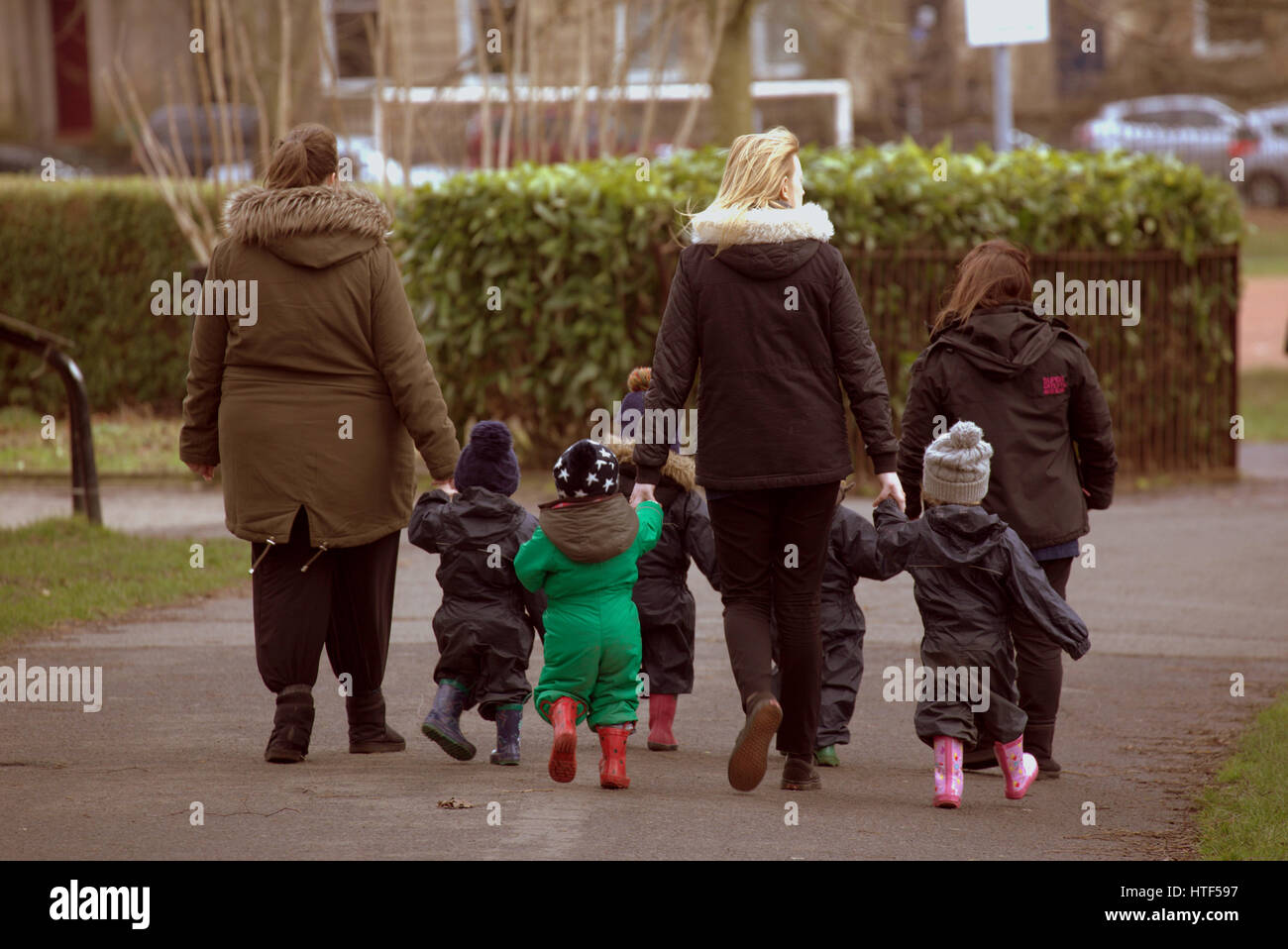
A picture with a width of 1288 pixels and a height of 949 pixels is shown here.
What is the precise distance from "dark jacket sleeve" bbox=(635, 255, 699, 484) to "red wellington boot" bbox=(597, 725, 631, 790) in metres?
0.70

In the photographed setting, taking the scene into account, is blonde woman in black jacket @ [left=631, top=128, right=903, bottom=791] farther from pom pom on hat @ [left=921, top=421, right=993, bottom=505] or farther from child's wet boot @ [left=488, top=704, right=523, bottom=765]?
child's wet boot @ [left=488, top=704, right=523, bottom=765]

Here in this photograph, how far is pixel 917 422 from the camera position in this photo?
217 inches

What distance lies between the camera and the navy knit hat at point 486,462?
5.37 metres

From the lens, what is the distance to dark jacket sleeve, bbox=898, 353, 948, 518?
18.1 ft

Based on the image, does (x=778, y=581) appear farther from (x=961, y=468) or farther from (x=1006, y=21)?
(x=1006, y=21)

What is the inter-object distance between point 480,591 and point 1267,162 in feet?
107

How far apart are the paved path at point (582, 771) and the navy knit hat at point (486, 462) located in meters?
0.83

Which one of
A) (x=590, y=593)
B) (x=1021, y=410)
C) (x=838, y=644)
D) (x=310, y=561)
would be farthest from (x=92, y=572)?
(x=1021, y=410)

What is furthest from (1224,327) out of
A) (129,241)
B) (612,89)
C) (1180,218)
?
(129,241)

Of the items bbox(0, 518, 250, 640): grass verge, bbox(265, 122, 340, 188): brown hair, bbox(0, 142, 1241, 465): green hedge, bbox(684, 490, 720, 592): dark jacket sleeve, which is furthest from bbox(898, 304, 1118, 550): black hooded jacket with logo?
bbox(0, 142, 1241, 465): green hedge

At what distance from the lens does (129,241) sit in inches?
554

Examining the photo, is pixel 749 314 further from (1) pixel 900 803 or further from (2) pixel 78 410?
Result: (2) pixel 78 410

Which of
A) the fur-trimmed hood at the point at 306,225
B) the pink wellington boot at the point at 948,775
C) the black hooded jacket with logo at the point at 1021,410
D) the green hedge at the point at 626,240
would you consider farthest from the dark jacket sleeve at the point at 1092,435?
the green hedge at the point at 626,240
